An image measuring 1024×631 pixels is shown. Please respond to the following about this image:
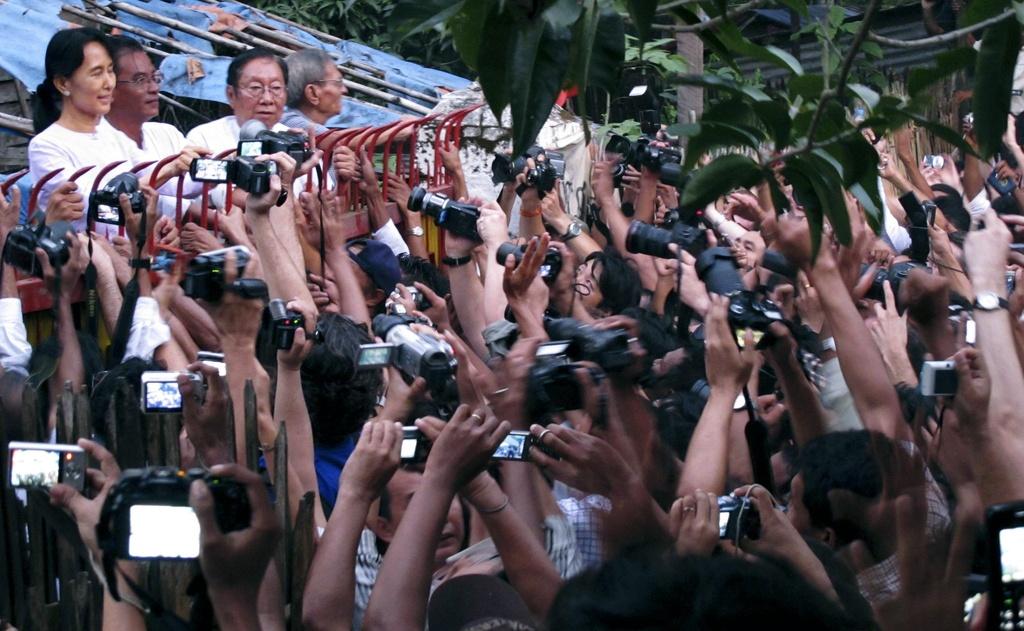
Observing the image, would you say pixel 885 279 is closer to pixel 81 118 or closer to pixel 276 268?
pixel 276 268

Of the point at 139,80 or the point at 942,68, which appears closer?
the point at 942,68

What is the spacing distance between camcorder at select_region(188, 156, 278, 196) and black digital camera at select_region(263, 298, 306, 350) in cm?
97

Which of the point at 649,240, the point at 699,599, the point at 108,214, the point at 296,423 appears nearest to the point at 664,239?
the point at 649,240

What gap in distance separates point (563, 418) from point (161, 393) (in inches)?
36.0

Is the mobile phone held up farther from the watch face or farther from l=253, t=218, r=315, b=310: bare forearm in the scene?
l=253, t=218, r=315, b=310: bare forearm

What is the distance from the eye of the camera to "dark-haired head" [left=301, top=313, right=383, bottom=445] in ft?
12.0

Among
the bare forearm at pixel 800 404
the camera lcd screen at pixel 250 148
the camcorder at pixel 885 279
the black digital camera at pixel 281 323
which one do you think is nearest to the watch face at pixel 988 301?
the bare forearm at pixel 800 404

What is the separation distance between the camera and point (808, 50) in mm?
14797

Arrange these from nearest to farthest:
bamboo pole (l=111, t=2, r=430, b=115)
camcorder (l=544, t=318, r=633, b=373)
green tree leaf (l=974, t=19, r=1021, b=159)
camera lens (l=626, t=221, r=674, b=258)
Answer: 1. green tree leaf (l=974, t=19, r=1021, b=159)
2. camcorder (l=544, t=318, r=633, b=373)
3. camera lens (l=626, t=221, r=674, b=258)
4. bamboo pole (l=111, t=2, r=430, b=115)

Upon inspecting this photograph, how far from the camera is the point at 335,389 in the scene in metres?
3.65

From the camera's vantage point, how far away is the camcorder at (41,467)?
2.53m

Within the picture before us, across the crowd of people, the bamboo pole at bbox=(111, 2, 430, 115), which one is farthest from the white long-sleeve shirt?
the bamboo pole at bbox=(111, 2, 430, 115)

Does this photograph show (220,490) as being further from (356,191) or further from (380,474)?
(356,191)

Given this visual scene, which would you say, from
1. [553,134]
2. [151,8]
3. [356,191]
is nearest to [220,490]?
[356,191]
